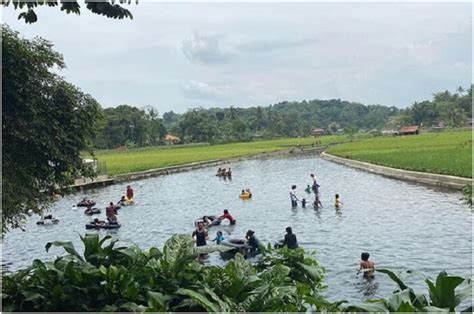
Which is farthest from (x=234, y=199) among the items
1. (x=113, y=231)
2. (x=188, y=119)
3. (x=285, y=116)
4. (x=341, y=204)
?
(x=285, y=116)

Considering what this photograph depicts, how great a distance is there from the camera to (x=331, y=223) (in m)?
18.4

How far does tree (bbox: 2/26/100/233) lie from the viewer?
9789 mm

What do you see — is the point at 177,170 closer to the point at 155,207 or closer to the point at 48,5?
the point at 155,207

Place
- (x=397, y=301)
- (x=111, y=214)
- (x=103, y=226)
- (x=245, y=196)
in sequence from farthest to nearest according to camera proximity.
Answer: (x=245, y=196)
(x=111, y=214)
(x=103, y=226)
(x=397, y=301)

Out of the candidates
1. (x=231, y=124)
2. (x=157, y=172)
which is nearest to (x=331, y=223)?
(x=157, y=172)

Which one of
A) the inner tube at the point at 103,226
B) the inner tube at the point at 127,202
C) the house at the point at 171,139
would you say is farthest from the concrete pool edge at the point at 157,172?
the house at the point at 171,139

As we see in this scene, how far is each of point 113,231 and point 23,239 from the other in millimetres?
3036

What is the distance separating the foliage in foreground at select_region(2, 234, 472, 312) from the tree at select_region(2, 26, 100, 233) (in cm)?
648

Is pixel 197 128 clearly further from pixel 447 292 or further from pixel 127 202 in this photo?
pixel 447 292

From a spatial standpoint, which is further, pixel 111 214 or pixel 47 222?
pixel 47 222

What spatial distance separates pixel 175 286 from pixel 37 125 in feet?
25.8

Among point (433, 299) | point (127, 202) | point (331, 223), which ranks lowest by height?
point (331, 223)

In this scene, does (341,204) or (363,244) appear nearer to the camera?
(363,244)

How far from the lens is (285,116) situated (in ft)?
389
